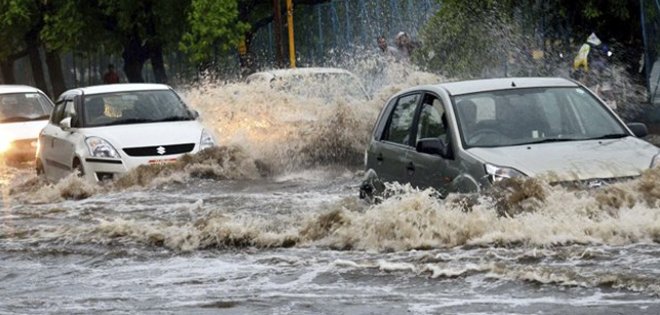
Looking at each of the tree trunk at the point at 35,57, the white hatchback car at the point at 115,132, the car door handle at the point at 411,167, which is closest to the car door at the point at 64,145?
the white hatchback car at the point at 115,132

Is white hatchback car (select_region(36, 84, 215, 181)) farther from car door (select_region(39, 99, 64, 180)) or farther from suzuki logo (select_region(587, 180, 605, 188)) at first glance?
suzuki logo (select_region(587, 180, 605, 188))

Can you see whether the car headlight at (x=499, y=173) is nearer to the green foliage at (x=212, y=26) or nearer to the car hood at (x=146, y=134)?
the car hood at (x=146, y=134)

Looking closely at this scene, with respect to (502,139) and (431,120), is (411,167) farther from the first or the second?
(502,139)

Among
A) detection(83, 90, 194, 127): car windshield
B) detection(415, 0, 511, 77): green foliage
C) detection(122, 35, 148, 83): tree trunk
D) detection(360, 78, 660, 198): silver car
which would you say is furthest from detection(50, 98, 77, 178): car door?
detection(122, 35, 148, 83): tree trunk

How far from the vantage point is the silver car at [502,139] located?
9938mm

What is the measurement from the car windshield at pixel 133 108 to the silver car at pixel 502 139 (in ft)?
22.7

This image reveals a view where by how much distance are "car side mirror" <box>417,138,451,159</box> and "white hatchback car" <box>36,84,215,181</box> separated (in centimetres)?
722

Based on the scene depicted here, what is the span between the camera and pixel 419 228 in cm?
1040

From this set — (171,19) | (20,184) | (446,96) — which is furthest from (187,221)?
(171,19)

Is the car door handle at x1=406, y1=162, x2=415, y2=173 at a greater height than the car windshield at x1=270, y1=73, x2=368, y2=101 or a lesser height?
greater

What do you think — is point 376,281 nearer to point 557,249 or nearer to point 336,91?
point 557,249

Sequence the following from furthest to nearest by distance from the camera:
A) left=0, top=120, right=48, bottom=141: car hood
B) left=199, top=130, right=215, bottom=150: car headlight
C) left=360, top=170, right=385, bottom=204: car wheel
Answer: left=0, top=120, right=48, bottom=141: car hood < left=199, top=130, right=215, bottom=150: car headlight < left=360, top=170, right=385, bottom=204: car wheel

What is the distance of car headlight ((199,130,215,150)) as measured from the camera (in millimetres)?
17766

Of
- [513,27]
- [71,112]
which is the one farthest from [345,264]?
[513,27]
